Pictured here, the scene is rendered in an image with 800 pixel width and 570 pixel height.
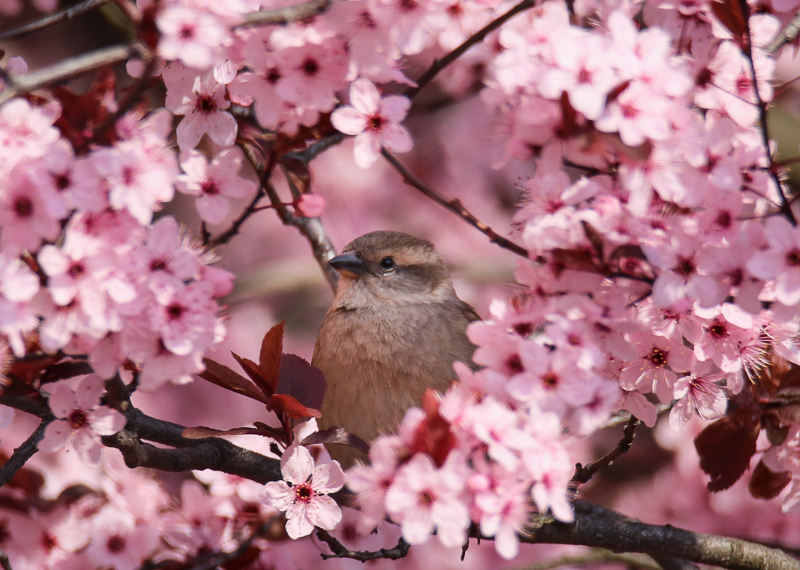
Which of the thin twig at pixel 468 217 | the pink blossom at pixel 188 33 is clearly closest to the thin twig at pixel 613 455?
the thin twig at pixel 468 217

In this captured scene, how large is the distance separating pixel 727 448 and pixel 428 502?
1.28m

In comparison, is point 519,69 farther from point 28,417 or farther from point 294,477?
point 28,417

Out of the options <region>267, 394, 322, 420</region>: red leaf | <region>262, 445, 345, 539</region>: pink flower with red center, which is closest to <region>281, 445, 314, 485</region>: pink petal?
<region>262, 445, 345, 539</region>: pink flower with red center

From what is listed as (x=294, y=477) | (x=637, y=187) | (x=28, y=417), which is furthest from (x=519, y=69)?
(x=28, y=417)

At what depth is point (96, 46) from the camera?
6375mm

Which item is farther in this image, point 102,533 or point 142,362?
point 102,533

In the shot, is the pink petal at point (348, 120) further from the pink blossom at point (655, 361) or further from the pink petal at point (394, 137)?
the pink blossom at point (655, 361)

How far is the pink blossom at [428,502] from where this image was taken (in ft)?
6.39

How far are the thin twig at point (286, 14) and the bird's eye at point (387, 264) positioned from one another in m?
2.14

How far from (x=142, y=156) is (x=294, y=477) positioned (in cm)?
100

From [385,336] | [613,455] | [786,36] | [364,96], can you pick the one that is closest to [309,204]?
[364,96]

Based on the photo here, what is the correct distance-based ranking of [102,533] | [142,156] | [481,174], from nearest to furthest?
[142,156] → [102,533] → [481,174]

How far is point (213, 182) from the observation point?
2.40 m

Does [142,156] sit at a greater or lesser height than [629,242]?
greater
